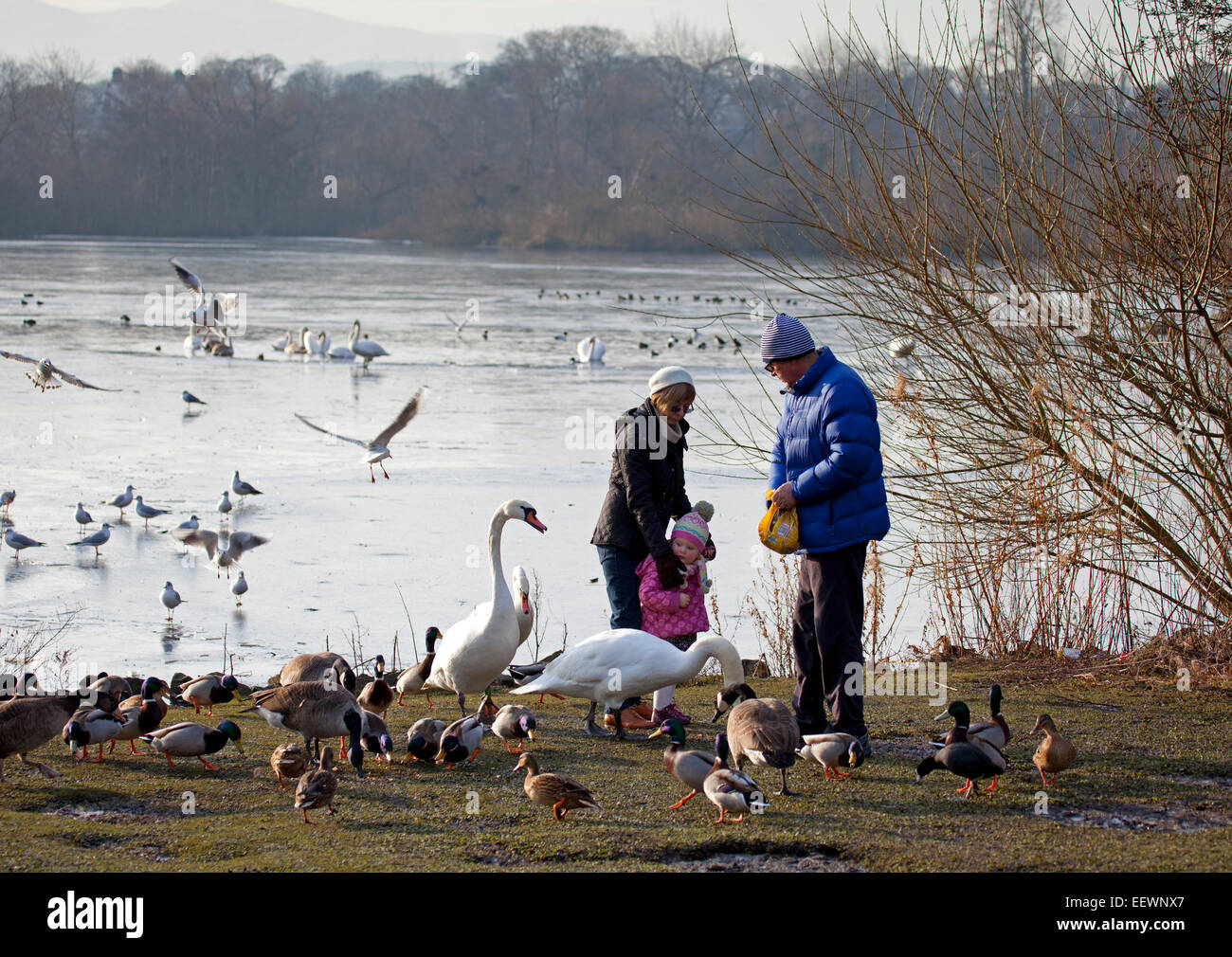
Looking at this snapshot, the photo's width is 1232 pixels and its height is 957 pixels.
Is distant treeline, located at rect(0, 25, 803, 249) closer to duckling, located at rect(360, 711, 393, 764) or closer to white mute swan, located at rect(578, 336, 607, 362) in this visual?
white mute swan, located at rect(578, 336, 607, 362)

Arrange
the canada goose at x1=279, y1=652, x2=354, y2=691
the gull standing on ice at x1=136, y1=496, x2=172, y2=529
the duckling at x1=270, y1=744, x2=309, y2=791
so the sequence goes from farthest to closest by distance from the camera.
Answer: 1. the gull standing on ice at x1=136, y1=496, x2=172, y2=529
2. the canada goose at x1=279, y1=652, x2=354, y2=691
3. the duckling at x1=270, y1=744, x2=309, y2=791

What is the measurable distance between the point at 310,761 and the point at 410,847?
1.34m

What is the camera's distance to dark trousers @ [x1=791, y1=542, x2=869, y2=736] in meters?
6.30

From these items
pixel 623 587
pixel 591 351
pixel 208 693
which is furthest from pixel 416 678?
pixel 591 351

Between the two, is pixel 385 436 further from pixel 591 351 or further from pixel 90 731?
pixel 591 351

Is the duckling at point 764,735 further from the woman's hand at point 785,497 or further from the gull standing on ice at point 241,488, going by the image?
the gull standing on ice at point 241,488

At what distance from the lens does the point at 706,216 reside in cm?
5625

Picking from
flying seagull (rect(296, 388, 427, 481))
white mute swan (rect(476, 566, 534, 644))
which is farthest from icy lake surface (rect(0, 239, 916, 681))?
white mute swan (rect(476, 566, 534, 644))

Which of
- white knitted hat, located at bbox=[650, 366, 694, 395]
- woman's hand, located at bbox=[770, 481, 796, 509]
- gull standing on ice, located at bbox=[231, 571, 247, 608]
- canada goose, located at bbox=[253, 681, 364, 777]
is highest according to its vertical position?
white knitted hat, located at bbox=[650, 366, 694, 395]

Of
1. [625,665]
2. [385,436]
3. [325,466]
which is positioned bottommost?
[625,665]

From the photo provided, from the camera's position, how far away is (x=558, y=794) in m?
5.51

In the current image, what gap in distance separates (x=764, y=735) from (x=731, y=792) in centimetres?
43

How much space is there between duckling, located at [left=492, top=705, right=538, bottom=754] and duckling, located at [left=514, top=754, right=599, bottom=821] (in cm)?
99
